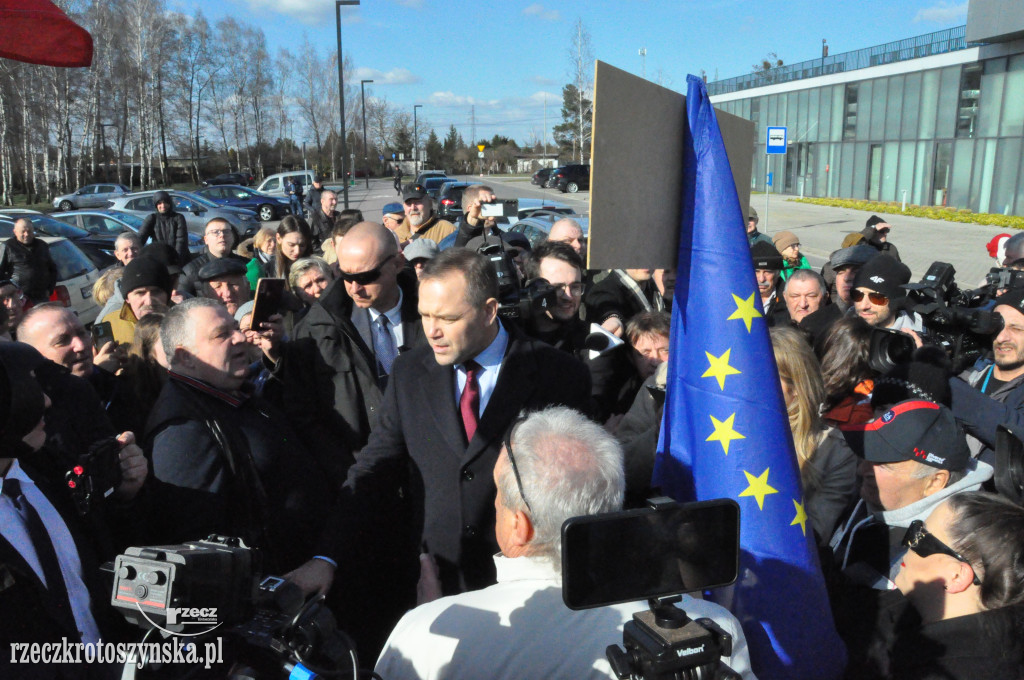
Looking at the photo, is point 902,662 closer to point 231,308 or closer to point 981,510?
point 981,510

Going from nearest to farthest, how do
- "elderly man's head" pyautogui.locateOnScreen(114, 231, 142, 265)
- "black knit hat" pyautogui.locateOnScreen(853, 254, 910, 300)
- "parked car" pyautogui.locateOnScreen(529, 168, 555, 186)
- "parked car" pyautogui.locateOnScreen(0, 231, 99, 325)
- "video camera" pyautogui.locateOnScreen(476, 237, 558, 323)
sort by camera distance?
"video camera" pyautogui.locateOnScreen(476, 237, 558, 323)
"black knit hat" pyautogui.locateOnScreen(853, 254, 910, 300)
"elderly man's head" pyautogui.locateOnScreen(114, 231, 142, 265)
"parked car" pyautogui.locateOnScreen(0, 231, 99, 325)
"parked car" pyautogui.locateOnScreen(529, 168, 555, 186)

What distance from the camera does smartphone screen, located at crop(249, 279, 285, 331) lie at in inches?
141

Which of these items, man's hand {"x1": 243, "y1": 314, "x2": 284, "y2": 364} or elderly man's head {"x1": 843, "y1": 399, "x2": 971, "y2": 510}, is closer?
elderly man's head {"x1": 843, "y1": 399, "x2": 971, "y2": 510}

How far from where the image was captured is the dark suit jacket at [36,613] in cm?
174

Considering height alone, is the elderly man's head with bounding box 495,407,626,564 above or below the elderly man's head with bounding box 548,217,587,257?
below

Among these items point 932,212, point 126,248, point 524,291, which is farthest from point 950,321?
point 932,212

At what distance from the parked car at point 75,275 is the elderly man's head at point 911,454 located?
10.2 m

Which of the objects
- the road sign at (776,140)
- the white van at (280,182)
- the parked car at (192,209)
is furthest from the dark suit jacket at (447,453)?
the white van at (280,182)

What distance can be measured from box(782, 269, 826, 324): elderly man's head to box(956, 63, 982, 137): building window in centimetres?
2822

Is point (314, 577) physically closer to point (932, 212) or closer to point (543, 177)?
point (932, 212)

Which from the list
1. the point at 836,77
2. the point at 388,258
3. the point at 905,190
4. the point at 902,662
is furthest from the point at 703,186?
the point at 836,77

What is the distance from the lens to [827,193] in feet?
122

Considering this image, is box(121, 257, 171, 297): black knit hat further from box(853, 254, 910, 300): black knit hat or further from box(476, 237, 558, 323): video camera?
box(853, 254, 910, 300): black knit hat

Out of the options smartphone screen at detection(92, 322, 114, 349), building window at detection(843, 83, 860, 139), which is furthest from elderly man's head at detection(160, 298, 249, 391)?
building window at detection(843, 83, 860, 139)
